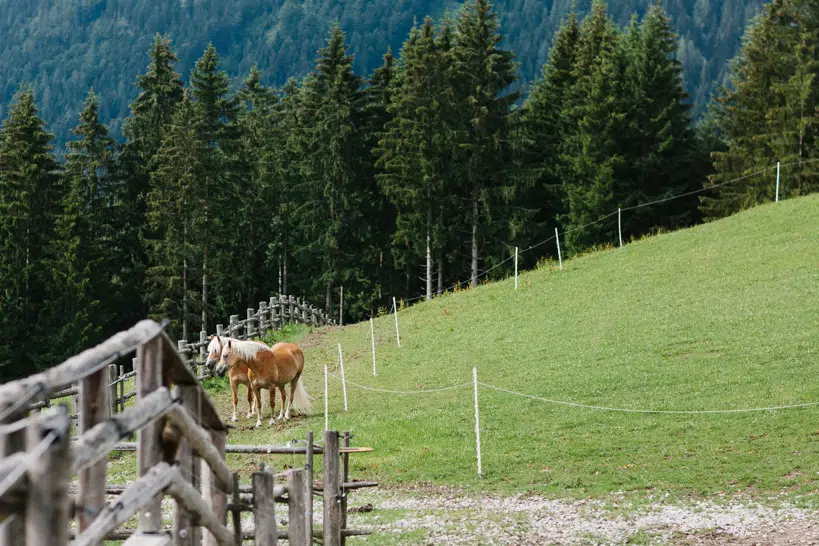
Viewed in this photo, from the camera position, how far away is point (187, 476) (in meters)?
5.00

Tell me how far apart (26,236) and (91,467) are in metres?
53.2

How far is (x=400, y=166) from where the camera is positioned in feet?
185

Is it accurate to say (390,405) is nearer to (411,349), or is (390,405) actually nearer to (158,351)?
(411,349)

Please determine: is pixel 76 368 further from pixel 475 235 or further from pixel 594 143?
pixel 594 143

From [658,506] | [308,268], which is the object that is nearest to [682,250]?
[658,506]

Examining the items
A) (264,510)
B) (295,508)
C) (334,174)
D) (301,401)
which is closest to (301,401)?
(301,401)

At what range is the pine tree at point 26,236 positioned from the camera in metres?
51.9

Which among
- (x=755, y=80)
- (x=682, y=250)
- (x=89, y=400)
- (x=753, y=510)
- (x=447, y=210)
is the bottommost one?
(x=753, y=510)

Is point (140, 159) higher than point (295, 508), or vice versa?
point (140, 159)

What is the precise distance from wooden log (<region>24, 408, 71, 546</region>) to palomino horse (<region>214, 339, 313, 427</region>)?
18.3m

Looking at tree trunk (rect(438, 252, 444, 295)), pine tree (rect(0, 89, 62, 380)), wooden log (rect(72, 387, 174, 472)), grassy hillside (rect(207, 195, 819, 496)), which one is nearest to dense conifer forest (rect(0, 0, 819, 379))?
pine tree (rect(0, 89, 62, 380))

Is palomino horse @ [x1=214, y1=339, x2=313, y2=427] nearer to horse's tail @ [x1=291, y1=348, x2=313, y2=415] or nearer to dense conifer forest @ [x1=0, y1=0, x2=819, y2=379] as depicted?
horse's tail @ [x1=291, y1=348, x2=313, y2=415]

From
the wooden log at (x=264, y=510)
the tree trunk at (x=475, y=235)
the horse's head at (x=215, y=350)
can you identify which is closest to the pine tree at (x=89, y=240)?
the tree trunk at (x=475, y=235)

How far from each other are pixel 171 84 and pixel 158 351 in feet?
204
